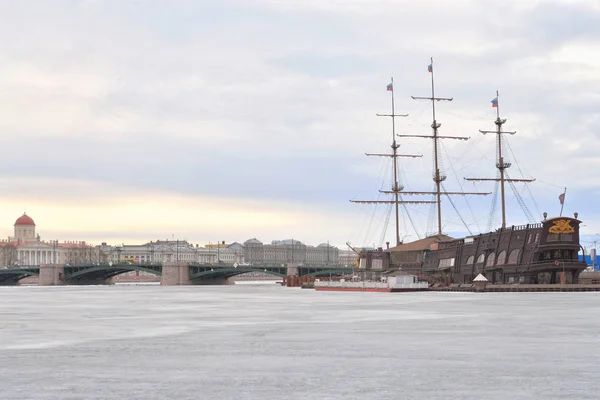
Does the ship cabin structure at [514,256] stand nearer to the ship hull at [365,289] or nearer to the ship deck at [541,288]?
the ship deck at [541,288]

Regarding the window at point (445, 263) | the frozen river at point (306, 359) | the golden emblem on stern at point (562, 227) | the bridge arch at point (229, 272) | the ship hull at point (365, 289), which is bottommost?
the ship hull at point (365, 289)

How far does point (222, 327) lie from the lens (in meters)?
43.2

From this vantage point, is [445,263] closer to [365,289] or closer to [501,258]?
[365,289]

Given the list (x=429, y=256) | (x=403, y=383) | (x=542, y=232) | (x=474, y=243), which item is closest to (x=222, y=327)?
(x=403, y=383)

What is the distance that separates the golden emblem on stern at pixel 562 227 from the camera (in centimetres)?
9156

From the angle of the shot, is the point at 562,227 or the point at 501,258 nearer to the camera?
the point at 562,227

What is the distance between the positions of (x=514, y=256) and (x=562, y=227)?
684 centimetres

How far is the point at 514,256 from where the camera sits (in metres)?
96.8

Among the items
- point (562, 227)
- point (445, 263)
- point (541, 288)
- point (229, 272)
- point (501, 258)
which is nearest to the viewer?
point (562, 227)

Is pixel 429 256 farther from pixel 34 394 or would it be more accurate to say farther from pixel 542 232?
pixel 34 394

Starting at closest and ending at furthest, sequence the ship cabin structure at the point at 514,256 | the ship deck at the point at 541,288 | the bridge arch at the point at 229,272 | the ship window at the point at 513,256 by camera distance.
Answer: the ship cabin structure at the point at 514,256 → the ship deck at the point at 541,288 → the ship window at the point at 513,256 → the bridge arch at the point at 229,272

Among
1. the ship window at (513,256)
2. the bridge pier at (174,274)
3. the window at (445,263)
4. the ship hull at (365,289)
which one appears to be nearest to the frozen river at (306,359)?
the ship window at (513,256)

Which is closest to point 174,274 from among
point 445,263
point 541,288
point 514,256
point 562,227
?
point 445,263

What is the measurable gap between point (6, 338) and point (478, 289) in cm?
6855
